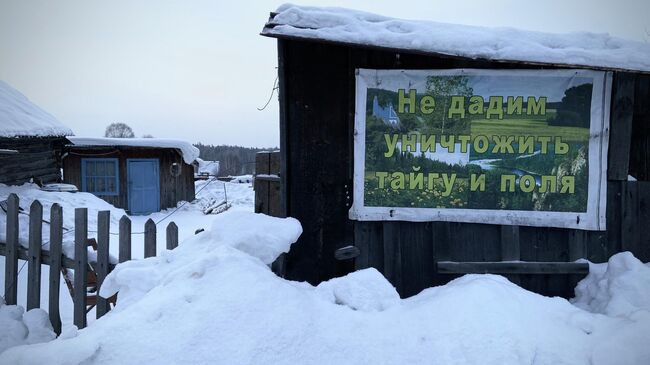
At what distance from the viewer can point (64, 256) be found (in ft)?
13.1

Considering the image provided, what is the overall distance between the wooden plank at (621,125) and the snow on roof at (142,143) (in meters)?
16.1

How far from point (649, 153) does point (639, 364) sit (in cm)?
230

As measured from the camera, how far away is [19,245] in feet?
14.3

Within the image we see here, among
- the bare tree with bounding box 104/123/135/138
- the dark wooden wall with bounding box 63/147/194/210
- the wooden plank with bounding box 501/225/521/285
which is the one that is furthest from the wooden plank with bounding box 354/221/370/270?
the bare tree with bounding box 104/123/135/138

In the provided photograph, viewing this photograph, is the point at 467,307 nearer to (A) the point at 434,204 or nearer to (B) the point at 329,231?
(A) the point at 434,204

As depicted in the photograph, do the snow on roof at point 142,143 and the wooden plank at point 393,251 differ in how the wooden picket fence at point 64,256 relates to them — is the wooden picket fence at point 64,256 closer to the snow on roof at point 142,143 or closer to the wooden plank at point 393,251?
the wooden plank at point 393,251

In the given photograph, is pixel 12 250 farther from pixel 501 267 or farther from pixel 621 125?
pixel 621 125

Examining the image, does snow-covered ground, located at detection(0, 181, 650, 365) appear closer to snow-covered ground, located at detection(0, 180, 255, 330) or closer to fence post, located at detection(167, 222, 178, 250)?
fence post, located at detection(167, 222, 178, 250)

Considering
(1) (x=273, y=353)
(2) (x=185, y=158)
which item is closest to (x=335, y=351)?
(1) (x=273, y=353)

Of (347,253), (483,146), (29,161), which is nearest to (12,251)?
(347,253)

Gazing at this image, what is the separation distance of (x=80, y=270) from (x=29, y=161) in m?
10.3

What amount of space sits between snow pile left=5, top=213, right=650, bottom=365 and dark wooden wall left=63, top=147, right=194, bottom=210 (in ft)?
49.2

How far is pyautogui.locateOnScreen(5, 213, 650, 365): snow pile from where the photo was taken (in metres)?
2.15

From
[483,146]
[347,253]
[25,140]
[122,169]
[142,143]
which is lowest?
[347,253]
